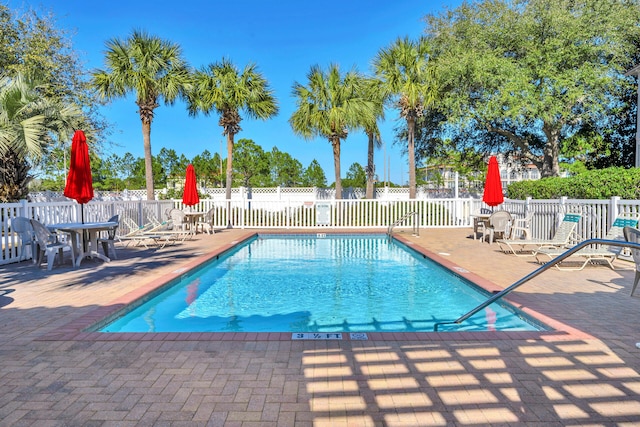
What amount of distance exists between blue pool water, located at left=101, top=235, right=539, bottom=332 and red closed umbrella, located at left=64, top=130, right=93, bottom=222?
2.51 m

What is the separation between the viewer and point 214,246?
1040 centimetres

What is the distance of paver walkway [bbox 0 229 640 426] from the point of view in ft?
7.40

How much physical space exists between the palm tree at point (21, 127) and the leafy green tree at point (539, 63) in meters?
14.0

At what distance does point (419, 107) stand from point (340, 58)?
186 inches

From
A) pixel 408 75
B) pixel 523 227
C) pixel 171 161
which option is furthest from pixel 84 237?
pixel 171 161

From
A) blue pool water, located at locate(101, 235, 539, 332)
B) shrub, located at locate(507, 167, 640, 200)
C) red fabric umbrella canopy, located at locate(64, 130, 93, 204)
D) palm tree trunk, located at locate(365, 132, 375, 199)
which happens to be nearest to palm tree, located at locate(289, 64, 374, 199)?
palm tree trunk, located at locate(365, 132, 375, 199)

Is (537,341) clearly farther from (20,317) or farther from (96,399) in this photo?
(20,317)

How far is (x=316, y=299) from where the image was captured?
597 centimetres

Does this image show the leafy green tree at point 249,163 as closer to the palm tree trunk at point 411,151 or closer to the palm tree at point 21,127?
the palm tree trunk at point 411,151

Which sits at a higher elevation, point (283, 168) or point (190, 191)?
point (283, 168)

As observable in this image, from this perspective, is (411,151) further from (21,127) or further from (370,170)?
(21,127)

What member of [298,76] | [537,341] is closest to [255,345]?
[537,341]

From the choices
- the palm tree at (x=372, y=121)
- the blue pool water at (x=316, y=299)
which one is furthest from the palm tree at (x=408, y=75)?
the blue pool water at (x=316, y=299)

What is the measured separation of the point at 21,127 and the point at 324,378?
33.8 ft
